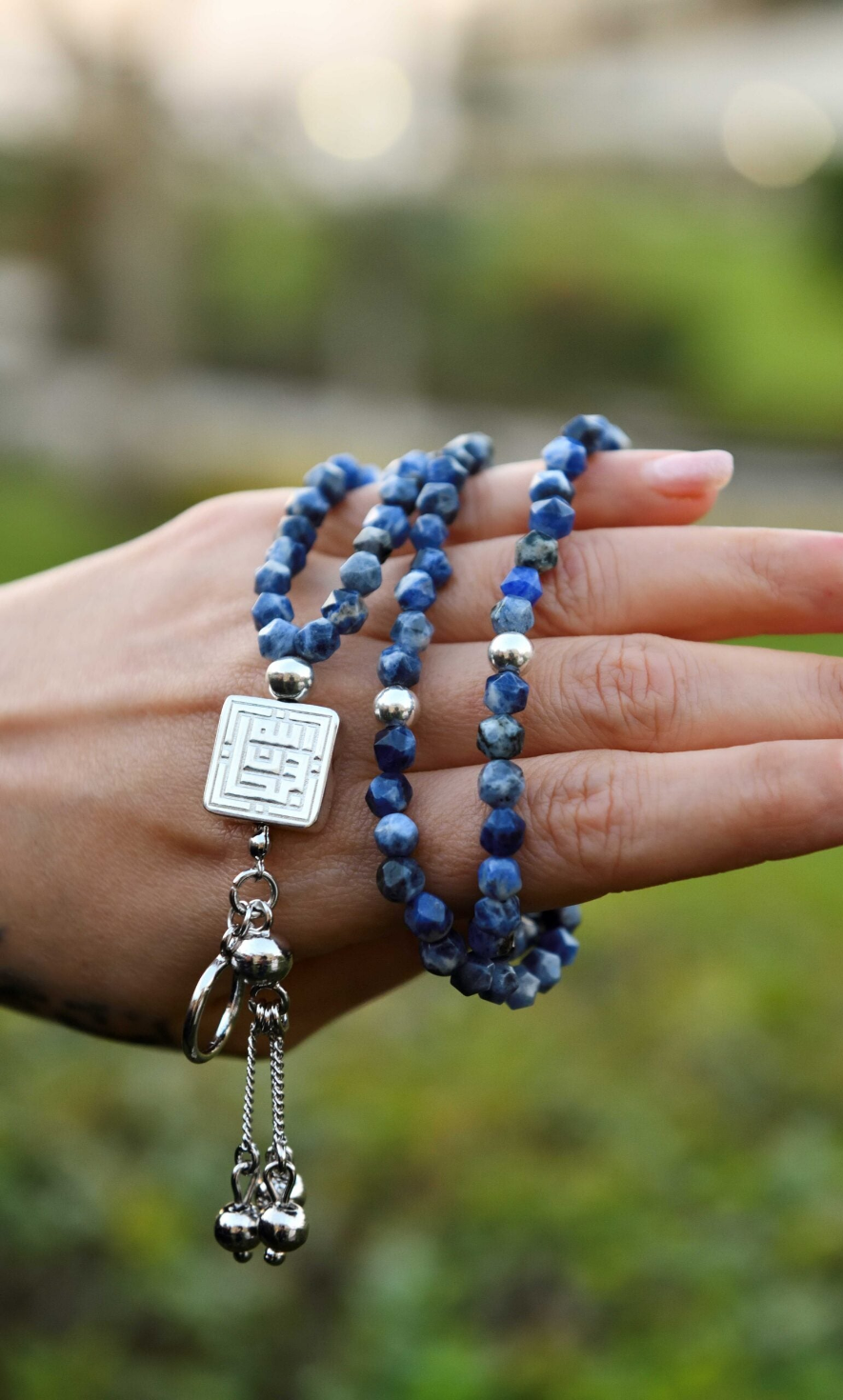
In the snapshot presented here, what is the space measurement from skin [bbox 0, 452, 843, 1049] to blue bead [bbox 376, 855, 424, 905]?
2.0 inches

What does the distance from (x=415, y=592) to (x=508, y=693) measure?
216mm

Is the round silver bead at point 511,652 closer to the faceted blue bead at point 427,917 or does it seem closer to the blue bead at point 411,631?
the blue bead at point 411,631

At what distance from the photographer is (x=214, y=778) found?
1.55 meters

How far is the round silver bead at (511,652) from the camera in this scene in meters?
1.57

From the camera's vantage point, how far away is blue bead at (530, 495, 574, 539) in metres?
1.72

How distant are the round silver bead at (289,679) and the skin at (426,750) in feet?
0.26

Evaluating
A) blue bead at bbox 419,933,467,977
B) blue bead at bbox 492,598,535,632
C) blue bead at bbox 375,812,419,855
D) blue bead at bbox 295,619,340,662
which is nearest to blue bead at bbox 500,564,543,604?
blue bead at bbox 492,598,535,632

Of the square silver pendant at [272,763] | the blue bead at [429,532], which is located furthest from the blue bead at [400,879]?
the blue bead at [429,532]

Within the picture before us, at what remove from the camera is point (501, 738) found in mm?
1535

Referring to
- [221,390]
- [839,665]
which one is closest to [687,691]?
[839,665]

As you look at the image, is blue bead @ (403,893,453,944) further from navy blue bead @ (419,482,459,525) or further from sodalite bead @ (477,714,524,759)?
navy blue bead @ (419,482,459,525)

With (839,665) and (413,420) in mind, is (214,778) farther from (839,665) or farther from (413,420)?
(413,420)

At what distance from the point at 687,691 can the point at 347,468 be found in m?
0.69

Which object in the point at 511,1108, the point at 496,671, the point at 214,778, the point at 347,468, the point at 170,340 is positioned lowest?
the point at 511,1108
